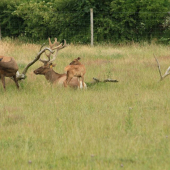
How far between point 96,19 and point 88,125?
17581mm

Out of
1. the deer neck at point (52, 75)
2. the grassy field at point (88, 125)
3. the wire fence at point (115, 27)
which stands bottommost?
the wire fence at point (115, 27)

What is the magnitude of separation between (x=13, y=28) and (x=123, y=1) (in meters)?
7.73

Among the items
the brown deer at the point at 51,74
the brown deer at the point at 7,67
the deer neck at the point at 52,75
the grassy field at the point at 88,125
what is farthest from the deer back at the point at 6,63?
the deer neck at the point at 52,75

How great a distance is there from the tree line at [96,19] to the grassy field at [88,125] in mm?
11423

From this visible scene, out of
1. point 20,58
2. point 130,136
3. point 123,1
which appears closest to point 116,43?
point 123,1

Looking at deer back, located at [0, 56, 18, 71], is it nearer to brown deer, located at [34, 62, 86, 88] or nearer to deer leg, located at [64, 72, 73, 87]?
deer leg, located at [64, 72, 73, 87]

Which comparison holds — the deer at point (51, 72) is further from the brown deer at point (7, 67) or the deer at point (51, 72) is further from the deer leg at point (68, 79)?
the brown deer at point (7, 67)

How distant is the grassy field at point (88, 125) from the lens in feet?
17.6

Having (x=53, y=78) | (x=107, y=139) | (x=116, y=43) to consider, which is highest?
(x=107, y=139)

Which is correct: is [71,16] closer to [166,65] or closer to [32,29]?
[32,29]

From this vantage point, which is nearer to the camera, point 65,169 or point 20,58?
point 65,169

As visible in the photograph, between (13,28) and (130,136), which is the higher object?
(130,136)

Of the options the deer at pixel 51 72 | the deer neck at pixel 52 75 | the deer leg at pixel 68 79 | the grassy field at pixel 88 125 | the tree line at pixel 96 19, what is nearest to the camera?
the grassy field at pixel 88 125

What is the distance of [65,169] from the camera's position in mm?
5055
